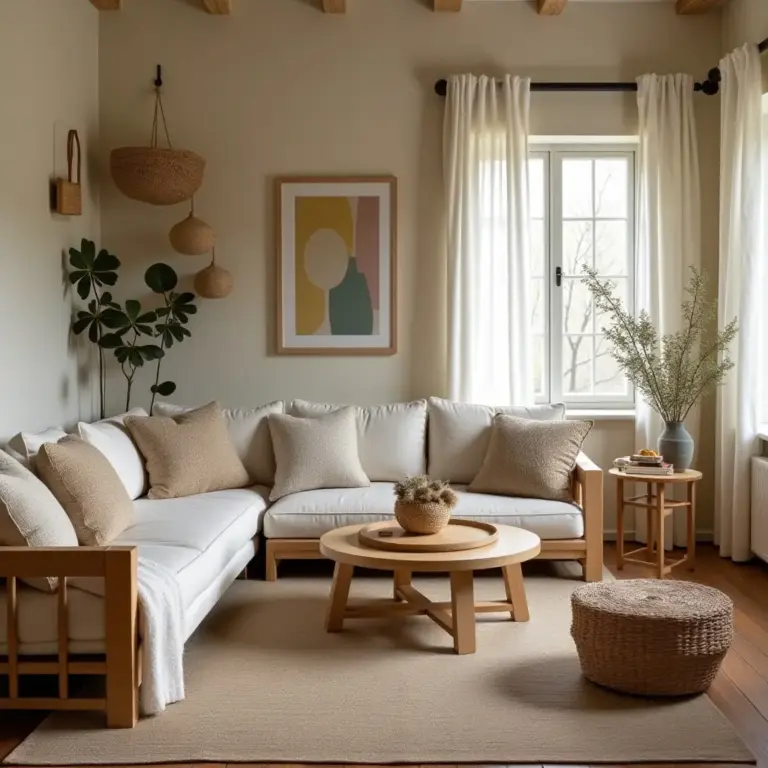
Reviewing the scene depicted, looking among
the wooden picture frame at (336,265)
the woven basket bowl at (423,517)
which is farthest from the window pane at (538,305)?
the woven basket bowl at (423,517)

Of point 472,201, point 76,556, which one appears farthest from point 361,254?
point 76,556

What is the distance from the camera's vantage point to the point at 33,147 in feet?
15.9

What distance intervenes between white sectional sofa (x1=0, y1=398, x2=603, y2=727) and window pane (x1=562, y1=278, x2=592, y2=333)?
77cm

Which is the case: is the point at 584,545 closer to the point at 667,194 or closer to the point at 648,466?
the point at 648,466

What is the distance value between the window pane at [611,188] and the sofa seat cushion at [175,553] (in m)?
2.61

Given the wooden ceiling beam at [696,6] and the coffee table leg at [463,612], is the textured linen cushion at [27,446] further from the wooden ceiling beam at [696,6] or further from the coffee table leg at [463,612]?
the wooden ceiling beam at [696,6]

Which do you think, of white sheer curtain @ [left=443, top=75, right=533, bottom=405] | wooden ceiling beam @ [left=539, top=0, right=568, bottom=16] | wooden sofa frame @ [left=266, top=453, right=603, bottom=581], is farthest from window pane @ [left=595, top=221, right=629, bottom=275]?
wooden sofa frame @ [left=266, top=453, right=603, bottom=581]

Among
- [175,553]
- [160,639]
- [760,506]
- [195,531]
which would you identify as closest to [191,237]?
[195,531]

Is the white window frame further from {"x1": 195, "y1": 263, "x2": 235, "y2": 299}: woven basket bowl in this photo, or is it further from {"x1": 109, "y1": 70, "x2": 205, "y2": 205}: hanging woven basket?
{"x1": 109, "y1": 70, "x2": 205, "y2": 205}: hanging woven basket

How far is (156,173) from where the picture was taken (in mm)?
5348

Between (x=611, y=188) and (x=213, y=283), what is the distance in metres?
2.41

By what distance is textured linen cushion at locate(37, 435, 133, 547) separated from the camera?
3.71 metres

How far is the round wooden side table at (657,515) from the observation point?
498cm

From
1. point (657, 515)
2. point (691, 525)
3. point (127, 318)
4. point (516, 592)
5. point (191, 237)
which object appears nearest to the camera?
point (516, 592)
